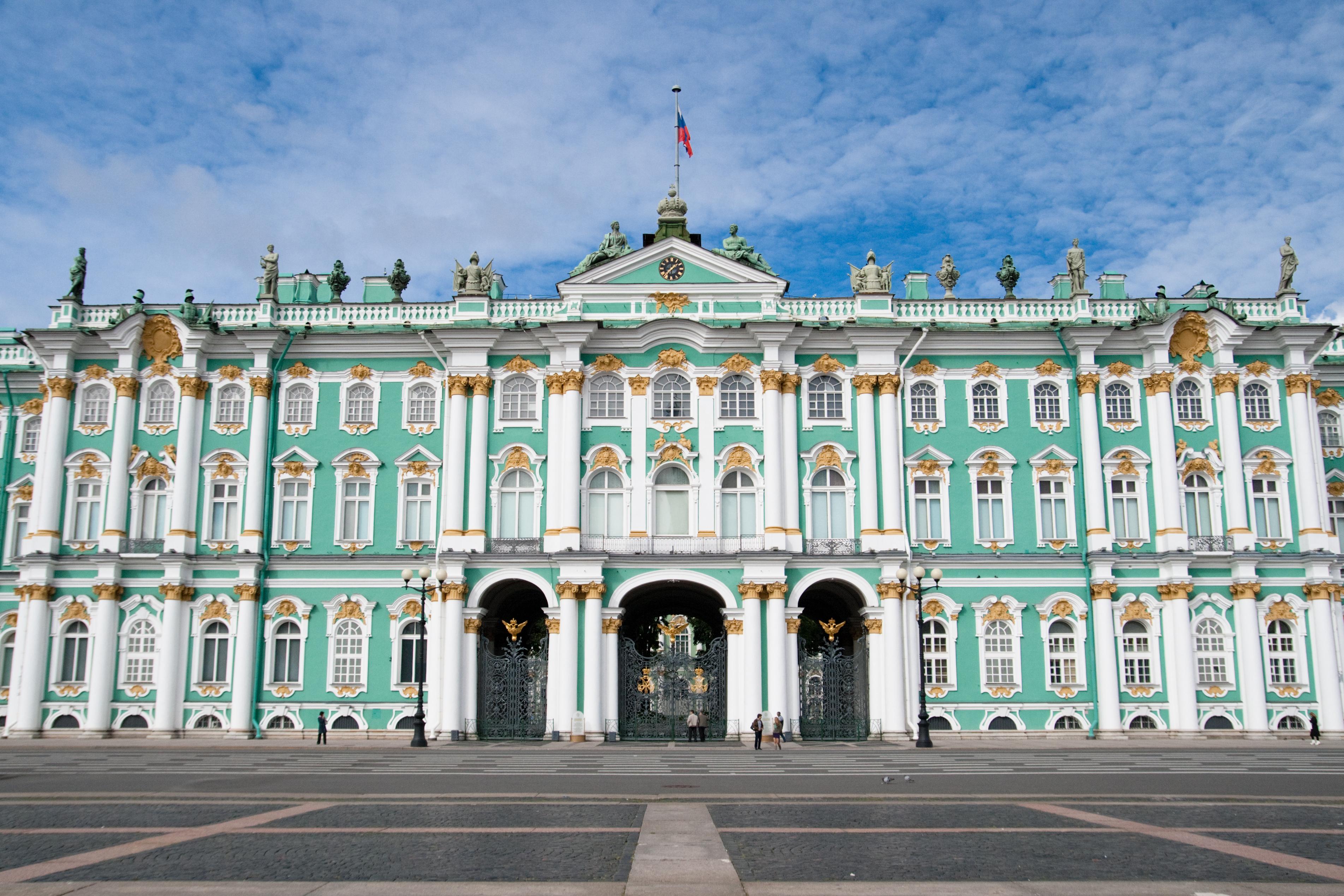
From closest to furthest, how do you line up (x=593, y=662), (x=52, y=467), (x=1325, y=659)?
(x=593, y=662)
(x=1325, y=659)
(x=52, y=467)

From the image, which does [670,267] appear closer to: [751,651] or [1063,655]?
[751,651]

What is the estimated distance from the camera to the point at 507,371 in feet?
149

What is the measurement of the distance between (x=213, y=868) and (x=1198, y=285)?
148 feet

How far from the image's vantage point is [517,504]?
1751 inches

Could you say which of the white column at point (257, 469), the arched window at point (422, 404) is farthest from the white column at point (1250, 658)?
the white column at point (257, 469)

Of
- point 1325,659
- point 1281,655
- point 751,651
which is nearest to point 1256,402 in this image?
point 1281,655

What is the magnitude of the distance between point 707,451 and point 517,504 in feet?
24.6

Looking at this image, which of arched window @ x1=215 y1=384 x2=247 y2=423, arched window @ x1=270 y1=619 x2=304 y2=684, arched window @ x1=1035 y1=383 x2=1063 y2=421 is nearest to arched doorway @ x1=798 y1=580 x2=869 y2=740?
arched window @ x1=1035 y1=383 x2=1063 y2=421

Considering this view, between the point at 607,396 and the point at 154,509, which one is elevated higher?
the point at 607,396

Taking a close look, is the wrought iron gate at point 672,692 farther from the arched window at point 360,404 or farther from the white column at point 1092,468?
the white column at point 1092,468

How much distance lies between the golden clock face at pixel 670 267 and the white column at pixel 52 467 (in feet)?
77.5

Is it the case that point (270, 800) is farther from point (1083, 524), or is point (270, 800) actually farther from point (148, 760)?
point (1083, 524)

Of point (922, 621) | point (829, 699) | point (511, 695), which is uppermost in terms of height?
point (922, 621)

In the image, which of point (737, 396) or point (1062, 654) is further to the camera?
point (737, 396)
